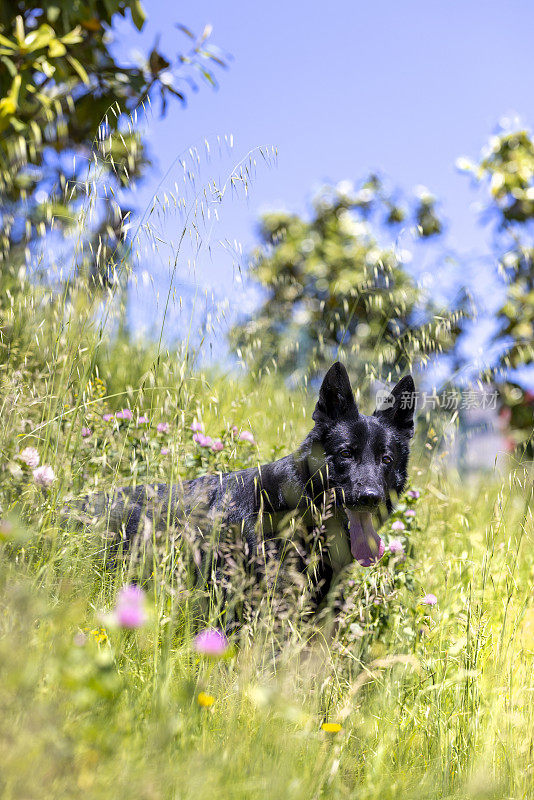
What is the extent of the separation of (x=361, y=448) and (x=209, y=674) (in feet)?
4.57

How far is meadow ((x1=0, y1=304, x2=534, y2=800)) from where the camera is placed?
1058mm

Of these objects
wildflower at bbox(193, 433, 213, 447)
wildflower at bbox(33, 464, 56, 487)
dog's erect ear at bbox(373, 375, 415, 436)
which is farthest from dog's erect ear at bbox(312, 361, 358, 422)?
wildflower at bbox(33, 464, 56, 487)

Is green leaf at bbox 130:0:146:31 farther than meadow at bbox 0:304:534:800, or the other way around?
green leaf at bbox 130:0:146:31

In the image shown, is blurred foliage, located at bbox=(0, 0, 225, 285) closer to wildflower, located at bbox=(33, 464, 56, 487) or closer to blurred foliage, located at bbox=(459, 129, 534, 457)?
wildflower, located at bbox=(33, 464, 56, 487)

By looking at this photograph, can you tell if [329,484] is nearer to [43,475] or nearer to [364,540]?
[364,540]

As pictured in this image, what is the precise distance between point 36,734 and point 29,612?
18cm

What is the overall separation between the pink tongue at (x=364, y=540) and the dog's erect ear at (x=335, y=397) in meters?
0.45

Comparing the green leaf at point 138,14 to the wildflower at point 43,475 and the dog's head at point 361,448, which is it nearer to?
the dog's head at point 361,448

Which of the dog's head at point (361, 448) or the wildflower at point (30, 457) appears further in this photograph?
the dog's head at point (361, 448)

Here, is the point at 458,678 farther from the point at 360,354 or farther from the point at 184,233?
the point at 360,354

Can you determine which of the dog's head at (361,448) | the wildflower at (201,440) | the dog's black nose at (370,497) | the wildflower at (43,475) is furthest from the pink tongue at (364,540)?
the wildflower at (43,475)

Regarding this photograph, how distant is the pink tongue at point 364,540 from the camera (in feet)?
7.80

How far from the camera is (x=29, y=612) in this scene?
0.98 metres

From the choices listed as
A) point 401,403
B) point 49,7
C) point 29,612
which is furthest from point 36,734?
point 49,7
